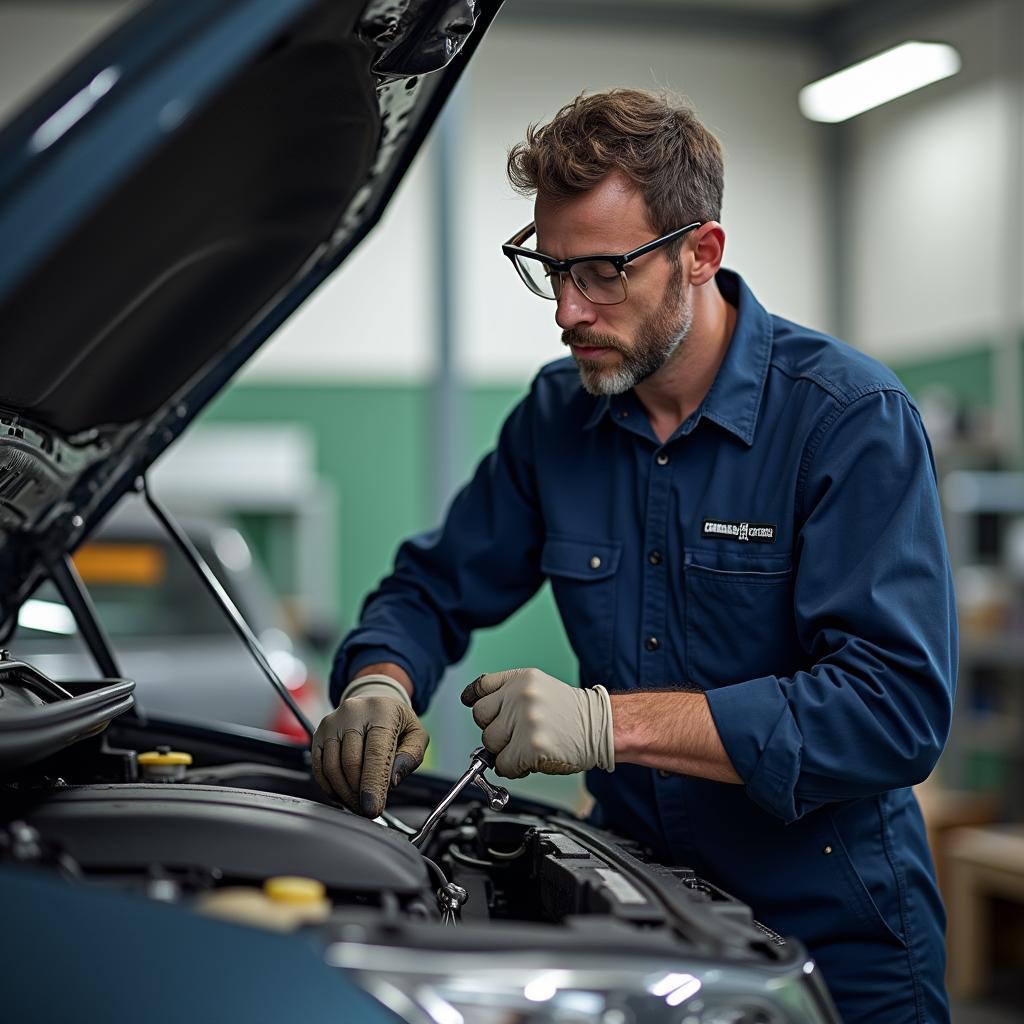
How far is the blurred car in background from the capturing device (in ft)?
12.0

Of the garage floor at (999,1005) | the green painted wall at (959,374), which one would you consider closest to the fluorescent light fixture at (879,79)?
the green painted wall at (959,374)

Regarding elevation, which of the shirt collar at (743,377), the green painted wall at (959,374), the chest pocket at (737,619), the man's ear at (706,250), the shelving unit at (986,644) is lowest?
the shelving unit at (986,644)

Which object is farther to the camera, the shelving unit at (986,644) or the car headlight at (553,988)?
the shelving unit at (986,644)

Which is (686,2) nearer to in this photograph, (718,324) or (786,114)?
(786,114)

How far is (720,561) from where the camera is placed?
1684mm

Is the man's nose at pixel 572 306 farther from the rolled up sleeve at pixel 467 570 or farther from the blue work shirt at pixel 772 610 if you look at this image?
the rolled up sleeve at pixel 467 570

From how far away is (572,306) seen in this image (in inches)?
66.6

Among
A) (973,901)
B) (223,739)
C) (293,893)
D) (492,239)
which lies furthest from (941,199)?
(293,893)

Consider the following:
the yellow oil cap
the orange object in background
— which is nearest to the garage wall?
→ the orange object in background

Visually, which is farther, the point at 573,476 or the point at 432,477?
the point at 432,477

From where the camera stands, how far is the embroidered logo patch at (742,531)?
165cm

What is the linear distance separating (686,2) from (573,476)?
6846 millimetres

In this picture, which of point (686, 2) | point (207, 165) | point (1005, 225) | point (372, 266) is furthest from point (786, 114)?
point (207, 165)

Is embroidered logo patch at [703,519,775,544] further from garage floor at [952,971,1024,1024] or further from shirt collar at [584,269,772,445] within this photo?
garage floor at [952,971,1024,1024]
